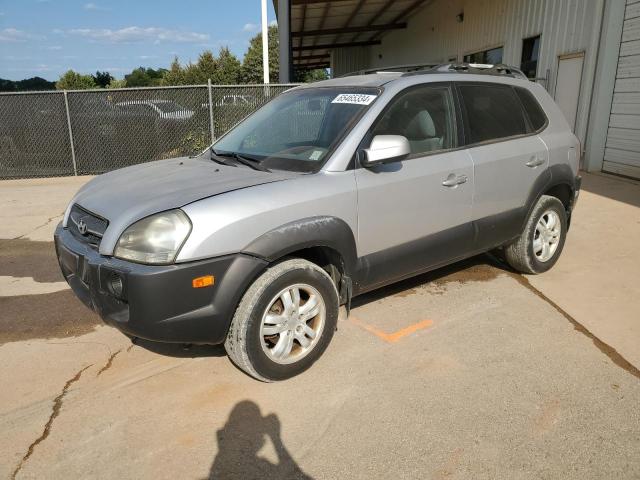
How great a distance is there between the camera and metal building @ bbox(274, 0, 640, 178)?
30.8ft

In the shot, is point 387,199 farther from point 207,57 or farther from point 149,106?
point 207,57

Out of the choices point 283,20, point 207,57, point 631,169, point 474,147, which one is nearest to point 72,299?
point 474,147

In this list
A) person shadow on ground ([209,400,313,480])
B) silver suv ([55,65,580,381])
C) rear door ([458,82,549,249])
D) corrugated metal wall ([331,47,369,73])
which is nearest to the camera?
person shadow on ground ([209,400,313,480])

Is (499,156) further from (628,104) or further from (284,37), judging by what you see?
(284,37)

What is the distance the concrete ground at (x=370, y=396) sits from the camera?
2.43 meters

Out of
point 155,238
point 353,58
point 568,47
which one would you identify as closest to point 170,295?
point 155,238

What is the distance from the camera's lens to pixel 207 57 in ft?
174

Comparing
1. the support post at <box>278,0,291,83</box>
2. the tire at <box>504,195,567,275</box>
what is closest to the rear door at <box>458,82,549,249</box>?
the tire at <box>504,195,567,275</box>

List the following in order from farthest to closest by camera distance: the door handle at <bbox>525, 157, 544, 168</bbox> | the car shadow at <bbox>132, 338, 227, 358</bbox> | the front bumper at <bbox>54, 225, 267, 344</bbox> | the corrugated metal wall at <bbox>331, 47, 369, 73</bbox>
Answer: the corrugated metal wall at <bbox>331, 47, 369, 73</bbox> → the door handle at <bbox>525, 157, 544, 168</bbox> → the car shadow at <bbox>132, 338, 227, 358</bbox> → the front bumper at <bbox>54, 225, 267, 344</bbox>

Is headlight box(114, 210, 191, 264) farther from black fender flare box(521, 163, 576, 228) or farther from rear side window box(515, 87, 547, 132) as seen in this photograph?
rear side window box(515, 87, 547, 132)

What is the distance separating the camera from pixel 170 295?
8.43 feet

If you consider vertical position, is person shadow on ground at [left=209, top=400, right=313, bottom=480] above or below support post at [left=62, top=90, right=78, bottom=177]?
below

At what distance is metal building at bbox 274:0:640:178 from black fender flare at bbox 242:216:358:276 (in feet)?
27.5

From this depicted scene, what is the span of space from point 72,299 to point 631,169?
962 cm
